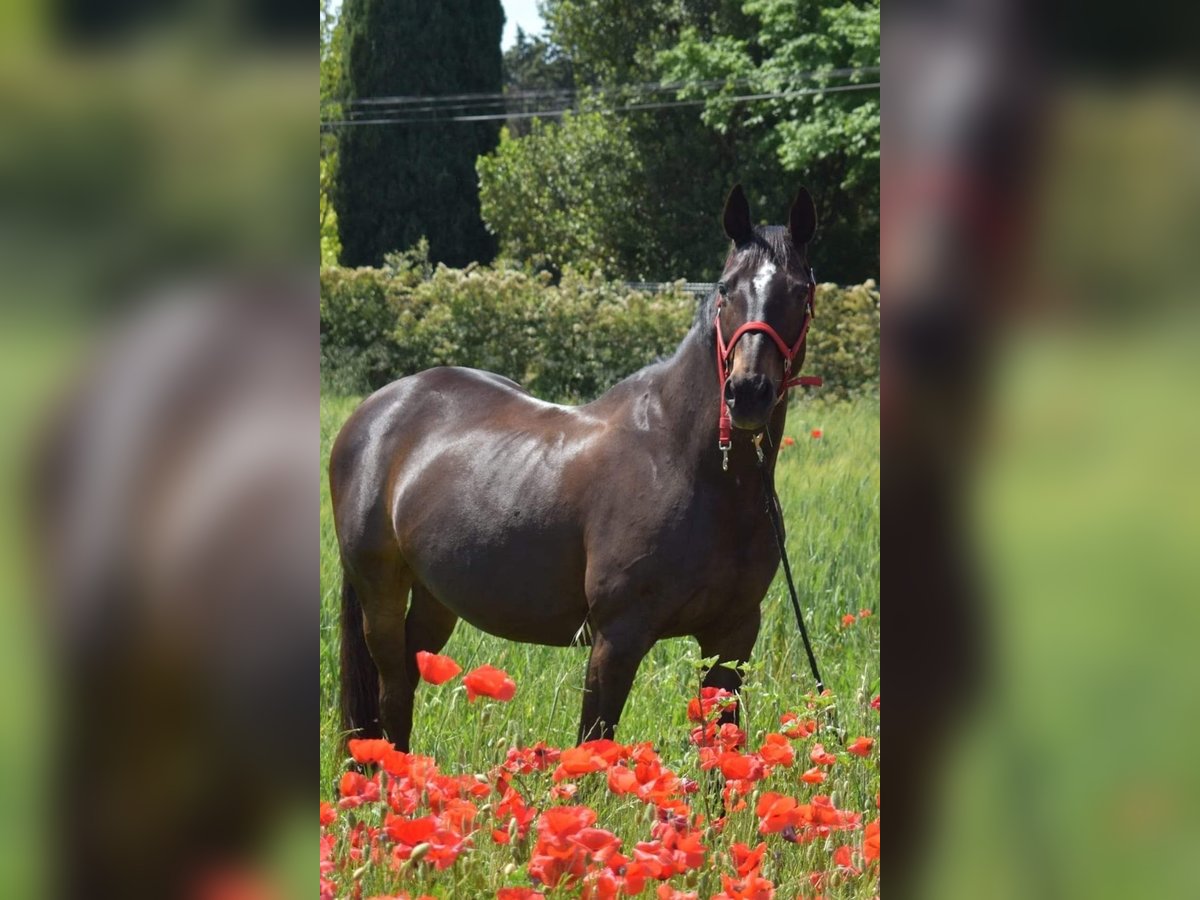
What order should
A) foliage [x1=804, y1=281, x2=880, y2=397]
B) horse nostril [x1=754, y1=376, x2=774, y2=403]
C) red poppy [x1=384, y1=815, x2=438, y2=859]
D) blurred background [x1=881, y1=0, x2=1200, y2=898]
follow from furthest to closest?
foliage [x1=804, y1=281, x2=880, y2=397]
horse nostril [x1=754, y1=376, x2=774, y2=403]
red poppy [x1=384, y1=815, x2=438, y2=859]
blurred background [x1=881, y1=0, x2=1200, y2=898]

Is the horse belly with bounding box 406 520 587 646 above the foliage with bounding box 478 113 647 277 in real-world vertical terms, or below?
below

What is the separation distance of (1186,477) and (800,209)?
1807 millimetres

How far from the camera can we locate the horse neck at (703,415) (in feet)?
8.00

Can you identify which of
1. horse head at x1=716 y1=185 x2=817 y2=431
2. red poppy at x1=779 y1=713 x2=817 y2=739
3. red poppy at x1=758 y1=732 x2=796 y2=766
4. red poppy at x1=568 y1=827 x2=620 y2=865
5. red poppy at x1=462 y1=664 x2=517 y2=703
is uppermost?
horse head at x1=716 y1=185 x2=817 y2=431

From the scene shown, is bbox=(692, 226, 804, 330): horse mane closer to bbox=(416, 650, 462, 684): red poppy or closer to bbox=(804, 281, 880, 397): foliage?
bbox=(416, 650, 462, 684): red poppy

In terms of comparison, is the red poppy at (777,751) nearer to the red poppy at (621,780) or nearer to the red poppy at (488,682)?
the red poppy at (621,780)

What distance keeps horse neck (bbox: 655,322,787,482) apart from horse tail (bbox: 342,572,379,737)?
128 centimetres

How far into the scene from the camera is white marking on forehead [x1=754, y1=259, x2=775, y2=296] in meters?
2.19

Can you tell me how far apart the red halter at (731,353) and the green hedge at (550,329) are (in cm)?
529

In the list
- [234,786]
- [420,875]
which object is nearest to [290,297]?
[234,786]

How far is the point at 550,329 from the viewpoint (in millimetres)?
8203

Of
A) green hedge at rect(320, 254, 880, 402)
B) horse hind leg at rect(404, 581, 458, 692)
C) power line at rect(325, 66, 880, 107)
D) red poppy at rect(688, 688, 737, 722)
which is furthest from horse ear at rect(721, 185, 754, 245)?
power line at rect(325, 66, 880, 107)

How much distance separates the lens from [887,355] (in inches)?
23.4

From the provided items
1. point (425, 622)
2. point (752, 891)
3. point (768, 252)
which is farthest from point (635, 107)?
point (752, 891)
